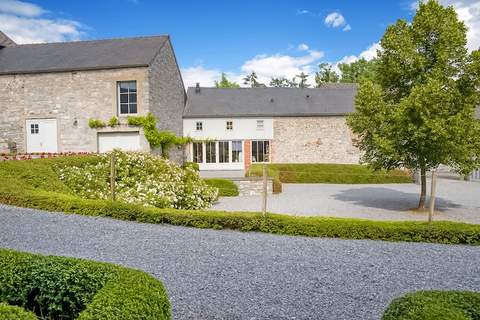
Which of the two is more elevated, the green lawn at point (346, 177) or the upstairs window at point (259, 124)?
the upstairs window at point (259, 124)

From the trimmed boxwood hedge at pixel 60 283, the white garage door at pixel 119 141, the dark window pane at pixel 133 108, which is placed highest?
the dark window pane at pixel 133 108

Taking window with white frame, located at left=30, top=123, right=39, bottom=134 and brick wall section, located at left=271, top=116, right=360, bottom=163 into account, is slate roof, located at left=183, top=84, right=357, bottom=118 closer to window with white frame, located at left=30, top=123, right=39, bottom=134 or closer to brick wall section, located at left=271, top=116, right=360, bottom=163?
brick wall section, located at left=271, top=116, right=360, bottom=163

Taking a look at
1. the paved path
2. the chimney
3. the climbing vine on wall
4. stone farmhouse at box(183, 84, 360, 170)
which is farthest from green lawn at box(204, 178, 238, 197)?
the chimney

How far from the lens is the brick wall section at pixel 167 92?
1989 cm

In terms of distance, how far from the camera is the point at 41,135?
787 inches

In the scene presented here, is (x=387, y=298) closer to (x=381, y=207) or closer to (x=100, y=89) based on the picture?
(x=381, y=207)

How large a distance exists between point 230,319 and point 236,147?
81.3ft

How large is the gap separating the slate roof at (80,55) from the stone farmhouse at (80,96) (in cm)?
6

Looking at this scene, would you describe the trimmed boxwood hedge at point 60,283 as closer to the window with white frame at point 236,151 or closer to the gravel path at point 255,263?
the gravel path at point 255,263

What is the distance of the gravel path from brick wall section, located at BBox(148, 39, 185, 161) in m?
13.0

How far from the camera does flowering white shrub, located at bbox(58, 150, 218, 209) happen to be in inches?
430

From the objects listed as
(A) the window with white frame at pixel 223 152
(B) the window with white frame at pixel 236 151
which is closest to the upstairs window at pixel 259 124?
(B) the window with white frame at pixel 236 151

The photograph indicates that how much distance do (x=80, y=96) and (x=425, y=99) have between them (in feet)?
55.5

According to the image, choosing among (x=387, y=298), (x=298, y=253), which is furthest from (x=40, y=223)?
(x=387, y=298)
